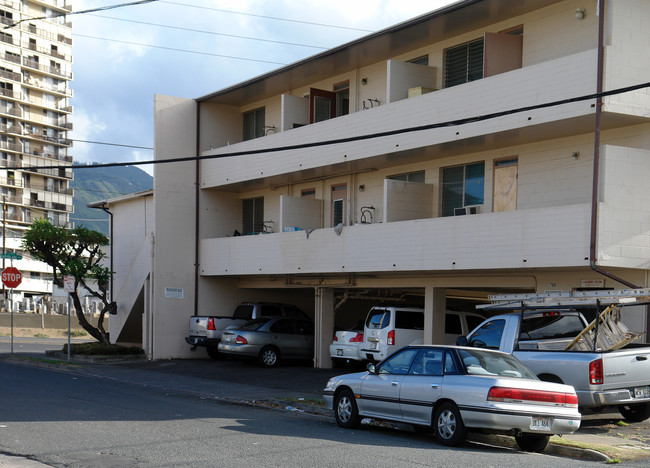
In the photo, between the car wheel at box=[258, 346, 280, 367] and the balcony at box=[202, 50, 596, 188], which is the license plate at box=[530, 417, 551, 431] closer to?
the balcony at box=[202, 50, 596, 188]

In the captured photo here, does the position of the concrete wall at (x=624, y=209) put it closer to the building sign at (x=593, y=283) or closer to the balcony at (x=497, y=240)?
the balcony at (x=497, y=240)

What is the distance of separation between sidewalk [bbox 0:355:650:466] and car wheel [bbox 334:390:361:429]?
1.91 meters

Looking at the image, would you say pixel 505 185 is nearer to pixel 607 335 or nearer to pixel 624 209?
pixel 624 209

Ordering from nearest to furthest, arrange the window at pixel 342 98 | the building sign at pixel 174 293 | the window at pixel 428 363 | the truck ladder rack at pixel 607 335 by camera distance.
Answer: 1. the window at pixel 428 363
2. the truck ladder rack at pixel 607 335
3. the window at pixel 342 98
4. the building sign at pixel 174 293

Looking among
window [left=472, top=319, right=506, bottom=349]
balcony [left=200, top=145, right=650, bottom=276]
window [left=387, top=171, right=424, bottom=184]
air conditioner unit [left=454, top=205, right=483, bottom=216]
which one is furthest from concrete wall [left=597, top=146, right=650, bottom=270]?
window [left=387, top=171, right=424, bottom=184]

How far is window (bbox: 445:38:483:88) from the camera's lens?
73.0ft

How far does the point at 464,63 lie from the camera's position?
22.7 metres

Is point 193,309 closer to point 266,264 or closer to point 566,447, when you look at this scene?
point 266,264

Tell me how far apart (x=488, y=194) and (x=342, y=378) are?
29.9 ft

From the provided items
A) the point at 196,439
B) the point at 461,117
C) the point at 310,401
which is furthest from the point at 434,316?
the point at 196,439

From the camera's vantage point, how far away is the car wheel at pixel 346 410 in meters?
13.7

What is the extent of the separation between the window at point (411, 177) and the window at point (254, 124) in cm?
775

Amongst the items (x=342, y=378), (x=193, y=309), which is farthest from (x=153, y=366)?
(x=342, y=378)

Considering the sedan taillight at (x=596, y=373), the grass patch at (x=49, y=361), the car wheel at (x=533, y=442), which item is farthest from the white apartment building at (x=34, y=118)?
the car wheel at (x=533, y=442)
